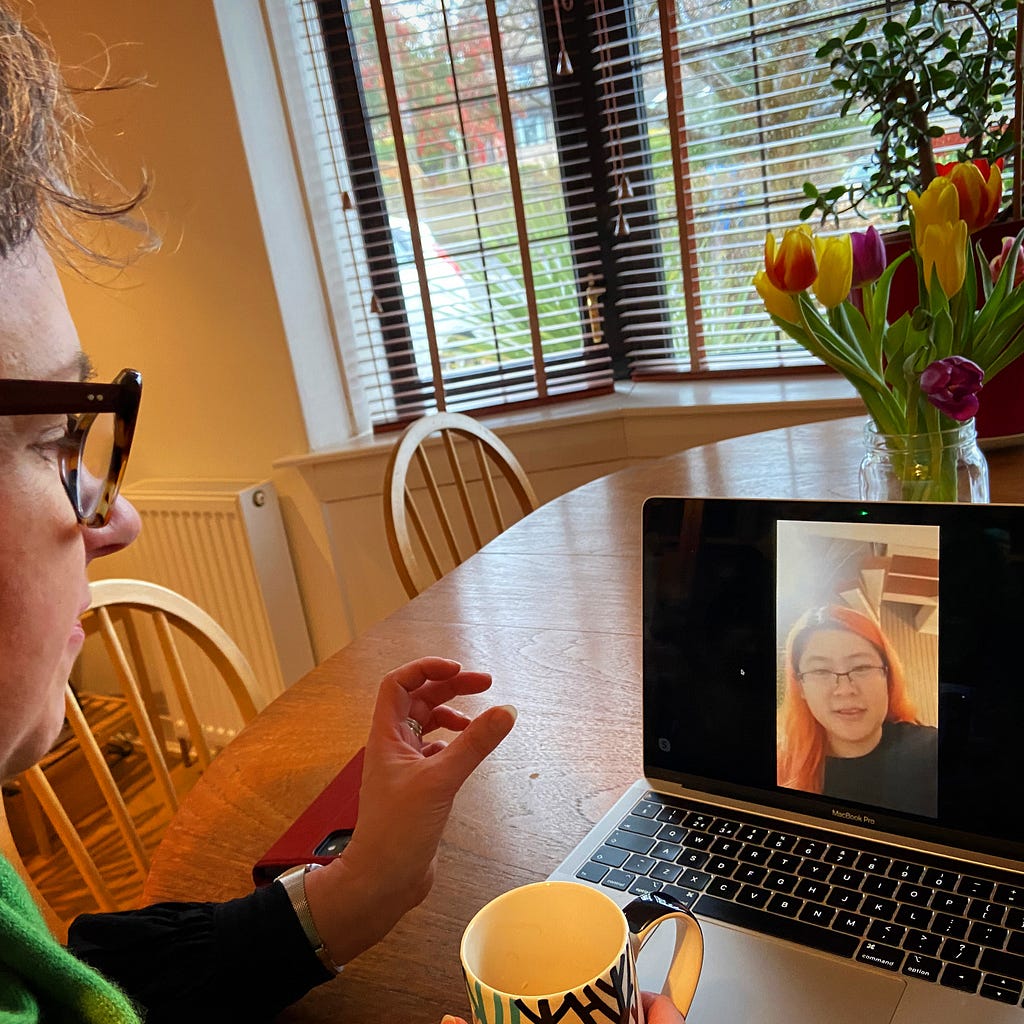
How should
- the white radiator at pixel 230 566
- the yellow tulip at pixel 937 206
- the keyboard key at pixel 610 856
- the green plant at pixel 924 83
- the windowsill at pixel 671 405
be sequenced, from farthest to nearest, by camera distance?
the white radiator at pixel 230 566
the windowsill at pixel 671 405
the green plant at pixel 924 83
the yellow tulip at pixel 937 206
the keyboard key at pixel 610 856

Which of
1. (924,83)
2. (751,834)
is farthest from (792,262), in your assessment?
(924,83)

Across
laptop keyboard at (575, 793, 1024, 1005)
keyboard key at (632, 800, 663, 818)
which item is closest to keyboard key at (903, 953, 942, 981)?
laptop keyboard at (575, 793, 1024, 1005)

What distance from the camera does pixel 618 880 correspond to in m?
0.64

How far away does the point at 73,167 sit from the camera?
0.69 meters

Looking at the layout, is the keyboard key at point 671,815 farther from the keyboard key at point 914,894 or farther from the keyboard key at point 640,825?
the keyboard key at point 914,894

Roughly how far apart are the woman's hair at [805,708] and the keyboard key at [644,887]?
117 mm

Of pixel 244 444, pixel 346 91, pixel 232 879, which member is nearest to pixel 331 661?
pixel 232 879

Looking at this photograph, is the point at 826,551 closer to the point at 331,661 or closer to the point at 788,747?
the point at 788,747

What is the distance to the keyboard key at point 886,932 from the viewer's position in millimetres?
542

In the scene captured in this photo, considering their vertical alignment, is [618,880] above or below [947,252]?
below

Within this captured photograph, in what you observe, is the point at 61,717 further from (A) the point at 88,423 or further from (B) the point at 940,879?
(B) the point at 940,879

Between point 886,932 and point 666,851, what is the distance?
15cm

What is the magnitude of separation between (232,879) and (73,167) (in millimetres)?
555

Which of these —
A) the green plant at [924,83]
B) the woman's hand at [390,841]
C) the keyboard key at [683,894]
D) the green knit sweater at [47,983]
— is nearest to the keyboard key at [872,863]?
the keyboard key at [683,894]
